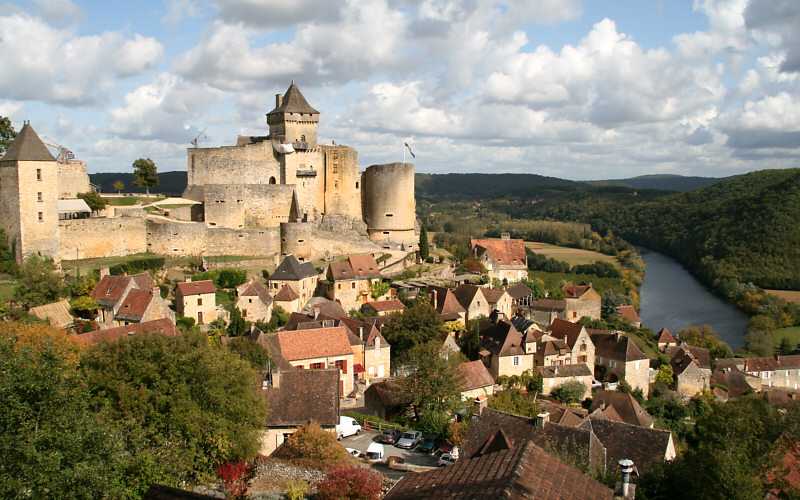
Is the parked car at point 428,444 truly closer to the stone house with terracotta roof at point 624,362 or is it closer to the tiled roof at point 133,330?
the tiled roof at point 133,330

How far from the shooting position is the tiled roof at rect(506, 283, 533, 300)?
43.1m

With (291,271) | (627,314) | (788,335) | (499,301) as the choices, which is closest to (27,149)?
(291,271)

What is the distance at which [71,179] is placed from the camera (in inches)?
1441

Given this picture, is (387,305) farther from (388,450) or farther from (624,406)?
(388,450)

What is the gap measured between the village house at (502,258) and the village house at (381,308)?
11.4 m

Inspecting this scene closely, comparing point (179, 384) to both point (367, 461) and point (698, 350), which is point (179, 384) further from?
point (698, 350)

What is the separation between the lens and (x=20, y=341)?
17375mm

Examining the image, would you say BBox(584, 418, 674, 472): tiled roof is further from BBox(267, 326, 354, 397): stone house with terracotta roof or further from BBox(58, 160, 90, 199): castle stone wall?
BBox(58, 160, 90, 199): castle stone wall

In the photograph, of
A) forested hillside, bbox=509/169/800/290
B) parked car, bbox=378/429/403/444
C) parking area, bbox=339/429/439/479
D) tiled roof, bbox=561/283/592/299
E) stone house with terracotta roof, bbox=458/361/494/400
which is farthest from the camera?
forested hillside, bbox=509/169/800/290

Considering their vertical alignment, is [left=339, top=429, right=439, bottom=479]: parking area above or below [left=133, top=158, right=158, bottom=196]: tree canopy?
below

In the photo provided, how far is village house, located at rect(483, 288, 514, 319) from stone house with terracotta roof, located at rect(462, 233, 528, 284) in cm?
498

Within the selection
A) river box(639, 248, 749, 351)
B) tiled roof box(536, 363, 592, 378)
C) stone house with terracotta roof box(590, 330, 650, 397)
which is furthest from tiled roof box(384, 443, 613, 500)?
river box(639, 248, 749, 351)

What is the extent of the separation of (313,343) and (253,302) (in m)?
5.18

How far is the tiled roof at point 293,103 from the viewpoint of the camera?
4141 cm
